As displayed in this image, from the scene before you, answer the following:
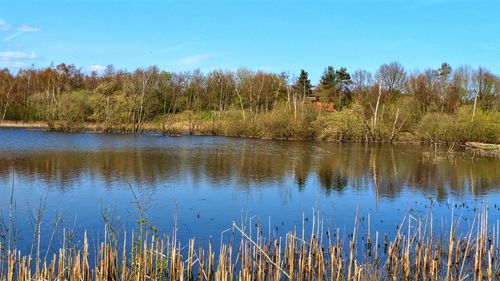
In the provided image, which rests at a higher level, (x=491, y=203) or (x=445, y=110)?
(x=445, y=110)

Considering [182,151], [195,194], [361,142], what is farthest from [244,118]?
[195,194]

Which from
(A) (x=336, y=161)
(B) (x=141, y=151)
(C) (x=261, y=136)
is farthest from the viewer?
(C) (x=261, y=136)

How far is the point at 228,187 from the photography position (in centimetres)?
2047

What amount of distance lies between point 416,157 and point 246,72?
137 ft

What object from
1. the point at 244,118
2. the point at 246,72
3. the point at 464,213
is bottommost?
the point at 464,213

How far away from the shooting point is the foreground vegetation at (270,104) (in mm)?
52219

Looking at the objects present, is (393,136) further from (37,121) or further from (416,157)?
(37,121)

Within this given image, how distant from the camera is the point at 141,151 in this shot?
35.2m

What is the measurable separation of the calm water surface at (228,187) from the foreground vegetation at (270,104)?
17.5 meters

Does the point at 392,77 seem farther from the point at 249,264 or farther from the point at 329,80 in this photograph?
the point at 249,264

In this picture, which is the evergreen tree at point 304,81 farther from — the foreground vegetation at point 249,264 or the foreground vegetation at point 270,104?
the foreground vegetation at point 249,264

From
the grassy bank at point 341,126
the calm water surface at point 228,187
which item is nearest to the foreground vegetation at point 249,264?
the calm water surface at point 228,187

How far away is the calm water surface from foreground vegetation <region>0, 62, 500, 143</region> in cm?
1748

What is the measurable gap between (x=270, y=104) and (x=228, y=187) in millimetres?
52013
